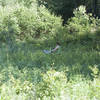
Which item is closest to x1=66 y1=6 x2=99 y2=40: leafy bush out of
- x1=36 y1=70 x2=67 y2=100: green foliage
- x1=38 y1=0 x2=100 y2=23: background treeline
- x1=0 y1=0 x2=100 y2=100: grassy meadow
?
x1=0 y1=0 x2=100 y2=100: grassy meadow

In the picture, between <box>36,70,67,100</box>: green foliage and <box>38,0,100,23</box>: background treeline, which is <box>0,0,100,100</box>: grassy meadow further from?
<box>38,0,100,23</box>: background treeline

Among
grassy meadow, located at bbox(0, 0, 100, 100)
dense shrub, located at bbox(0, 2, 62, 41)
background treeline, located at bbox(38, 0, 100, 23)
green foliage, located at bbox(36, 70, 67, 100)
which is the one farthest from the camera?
background treeline, located at bbox(38, 0, 100, 23)

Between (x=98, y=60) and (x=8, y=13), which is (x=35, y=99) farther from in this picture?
(x=8, y=13)

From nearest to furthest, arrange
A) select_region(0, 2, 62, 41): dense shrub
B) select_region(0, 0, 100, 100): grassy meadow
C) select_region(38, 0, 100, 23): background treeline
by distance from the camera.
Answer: select_region(0, 0, 100, 100): grassy meadow
select_region(0, 2, 62, 41): dense shrub
select_region(38, 0, 100, 23): background treeline

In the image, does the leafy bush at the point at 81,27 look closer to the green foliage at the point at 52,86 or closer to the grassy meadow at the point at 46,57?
the grassy meadow at the point at 46,57

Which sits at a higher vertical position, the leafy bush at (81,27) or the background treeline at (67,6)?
the background treeline at (67,6)

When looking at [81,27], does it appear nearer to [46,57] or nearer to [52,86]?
[46,57]

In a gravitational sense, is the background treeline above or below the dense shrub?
above

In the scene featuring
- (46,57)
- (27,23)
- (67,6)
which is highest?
(67,6)

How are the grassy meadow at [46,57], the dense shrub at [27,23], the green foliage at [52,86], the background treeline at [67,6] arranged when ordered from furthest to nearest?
the background treeline at [67,6], the dense shrub at [27,23], the grassy meadow at [46,57], the green foliage at [52,86]

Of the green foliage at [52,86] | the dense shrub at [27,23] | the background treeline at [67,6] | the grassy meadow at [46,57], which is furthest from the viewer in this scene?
the background treeline at [67,6]

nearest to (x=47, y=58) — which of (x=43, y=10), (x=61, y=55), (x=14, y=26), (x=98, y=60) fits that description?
(x=61, y=55)

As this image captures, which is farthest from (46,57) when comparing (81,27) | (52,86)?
(81,27)

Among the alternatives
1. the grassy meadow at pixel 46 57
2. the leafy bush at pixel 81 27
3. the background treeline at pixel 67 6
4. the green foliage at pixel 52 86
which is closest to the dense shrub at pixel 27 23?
the grassy meadow at pixel 46 57
